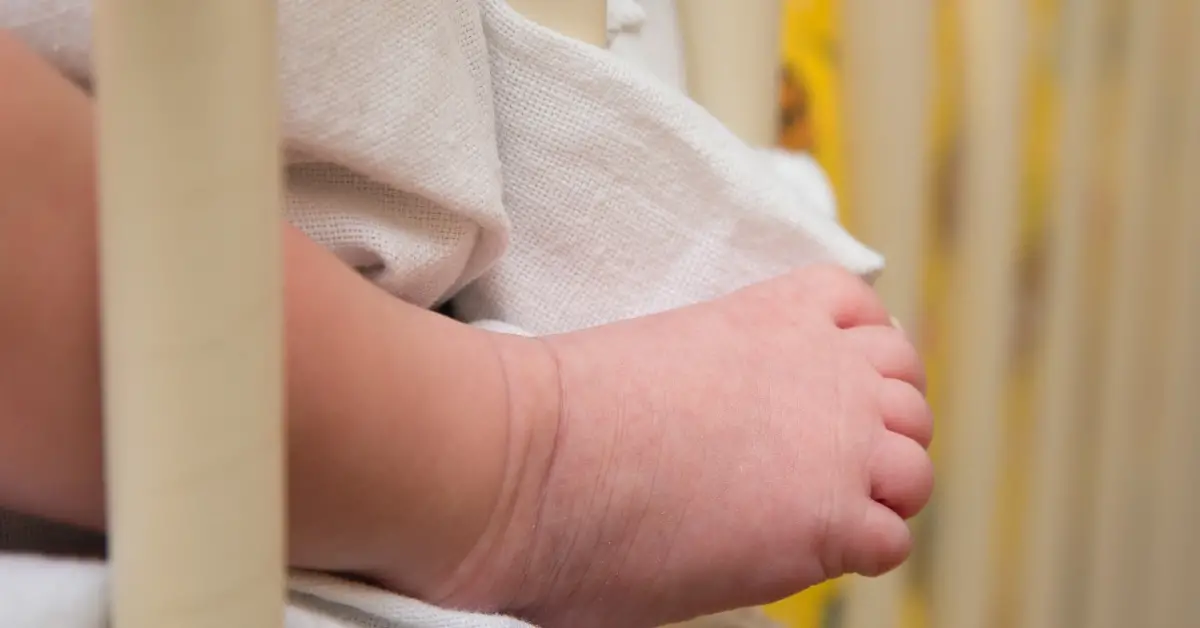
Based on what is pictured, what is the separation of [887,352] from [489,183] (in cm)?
17

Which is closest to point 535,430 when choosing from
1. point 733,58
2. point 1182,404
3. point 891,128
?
point 733,58

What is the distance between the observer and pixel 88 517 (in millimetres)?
268

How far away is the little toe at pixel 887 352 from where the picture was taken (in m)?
0.43

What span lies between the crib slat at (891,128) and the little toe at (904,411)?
0.32 metres

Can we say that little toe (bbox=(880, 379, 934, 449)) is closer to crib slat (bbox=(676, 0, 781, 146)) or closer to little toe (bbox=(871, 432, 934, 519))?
little toe (bbox=(871, 432, 934, 519))

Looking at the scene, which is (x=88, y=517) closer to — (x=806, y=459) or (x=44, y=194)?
(x=44, y=194)

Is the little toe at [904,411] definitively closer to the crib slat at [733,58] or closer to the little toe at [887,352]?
the little toe at [887,352]

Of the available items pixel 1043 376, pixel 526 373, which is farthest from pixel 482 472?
pixel 1043 376

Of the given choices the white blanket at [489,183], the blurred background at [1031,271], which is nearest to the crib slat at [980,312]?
the blurred background at [1031,271]

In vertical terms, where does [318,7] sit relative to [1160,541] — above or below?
above

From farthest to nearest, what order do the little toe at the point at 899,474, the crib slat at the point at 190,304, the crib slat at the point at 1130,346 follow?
the crib slat at the point at 1130,346 < the little toe at the point at 899,474 < the crib slat at the point at 190,304

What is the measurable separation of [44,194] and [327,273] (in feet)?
0.23

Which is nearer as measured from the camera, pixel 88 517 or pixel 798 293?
pixel 88 517

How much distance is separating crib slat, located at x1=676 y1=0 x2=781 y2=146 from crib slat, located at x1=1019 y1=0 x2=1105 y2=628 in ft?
1.30
